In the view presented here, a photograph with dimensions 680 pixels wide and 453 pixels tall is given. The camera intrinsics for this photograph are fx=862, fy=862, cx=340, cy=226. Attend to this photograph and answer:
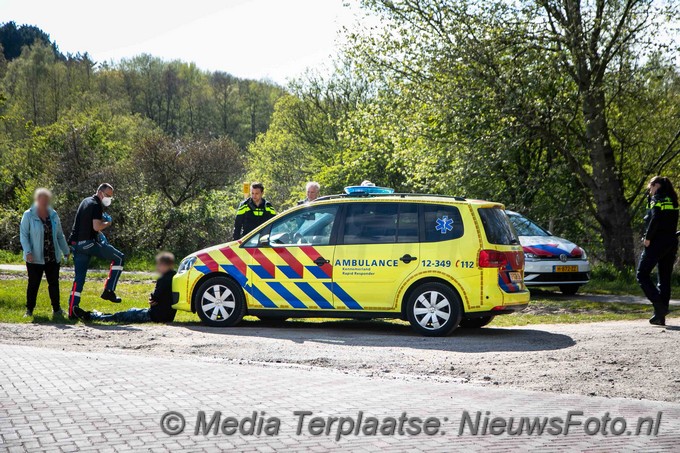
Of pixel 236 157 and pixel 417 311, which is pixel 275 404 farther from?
pixel 236 157

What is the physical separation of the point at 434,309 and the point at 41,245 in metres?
5.74

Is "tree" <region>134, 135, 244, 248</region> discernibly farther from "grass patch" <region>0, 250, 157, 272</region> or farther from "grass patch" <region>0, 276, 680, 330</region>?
"grass patch" <region>0, 276, 680, 330</region>

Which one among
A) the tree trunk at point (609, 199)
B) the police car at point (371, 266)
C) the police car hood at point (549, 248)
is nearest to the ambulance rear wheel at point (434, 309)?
the police car at point (371, 266)

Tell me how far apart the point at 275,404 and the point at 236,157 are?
22618mm

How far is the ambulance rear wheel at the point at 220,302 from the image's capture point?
38.9 ft

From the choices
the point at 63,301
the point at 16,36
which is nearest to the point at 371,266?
the point at 63,301

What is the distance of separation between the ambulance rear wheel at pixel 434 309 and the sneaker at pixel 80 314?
15.5ft

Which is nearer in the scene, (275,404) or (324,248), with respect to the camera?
(275,404)

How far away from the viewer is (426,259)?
11039mm

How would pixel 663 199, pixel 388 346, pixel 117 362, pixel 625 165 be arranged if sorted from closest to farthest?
pixel 117 362 < pixel 388 346 < pixel 663 199 < pixel 625 165

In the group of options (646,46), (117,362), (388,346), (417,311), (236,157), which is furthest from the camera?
(236,157)

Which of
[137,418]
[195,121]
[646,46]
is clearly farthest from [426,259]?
[195,121]

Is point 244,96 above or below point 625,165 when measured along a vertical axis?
above

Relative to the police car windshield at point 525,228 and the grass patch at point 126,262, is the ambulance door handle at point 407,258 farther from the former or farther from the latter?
the grass patch at point 126,262
